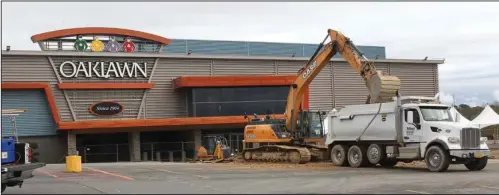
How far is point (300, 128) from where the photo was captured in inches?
1041

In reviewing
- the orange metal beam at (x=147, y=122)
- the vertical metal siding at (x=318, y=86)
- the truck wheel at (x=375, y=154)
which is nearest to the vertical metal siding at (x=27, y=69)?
the orange metal beam at (x=147, y=122)

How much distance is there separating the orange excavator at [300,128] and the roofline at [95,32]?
18151 mm

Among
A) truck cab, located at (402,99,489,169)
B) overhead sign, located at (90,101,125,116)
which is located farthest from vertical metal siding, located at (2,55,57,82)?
truck cab, located at (402,99,489,169)

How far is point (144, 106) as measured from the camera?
43219 millimetres

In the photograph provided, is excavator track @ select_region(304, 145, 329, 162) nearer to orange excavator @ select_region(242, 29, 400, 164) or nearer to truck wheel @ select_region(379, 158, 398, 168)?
orange excavator @ select_region(242, 29, 400, 164)

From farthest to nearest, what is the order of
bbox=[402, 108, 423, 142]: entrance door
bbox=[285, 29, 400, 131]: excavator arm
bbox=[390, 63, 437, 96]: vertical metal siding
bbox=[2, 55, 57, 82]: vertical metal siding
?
bbox=[390, 63, 437, 96]: vertical metal siding → bbox=[2, 55, 57, 82]: vertical metal siding → bbox=[285, 29, 400, 131]: excavator arm → bbox=[402, 108, 423, 142]: entrance door

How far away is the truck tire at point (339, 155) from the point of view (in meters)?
23.6

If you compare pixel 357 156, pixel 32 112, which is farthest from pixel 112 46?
pixel 357 156

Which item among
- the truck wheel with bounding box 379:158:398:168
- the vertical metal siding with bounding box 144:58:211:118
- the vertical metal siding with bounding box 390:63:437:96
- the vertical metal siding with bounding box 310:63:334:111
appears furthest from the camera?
the vertical metal siding with bounding box 390:63:437:96

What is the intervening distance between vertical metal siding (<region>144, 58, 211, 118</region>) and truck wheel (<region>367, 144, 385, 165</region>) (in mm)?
24062

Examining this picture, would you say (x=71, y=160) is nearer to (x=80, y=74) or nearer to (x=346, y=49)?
(x=346, y=49)

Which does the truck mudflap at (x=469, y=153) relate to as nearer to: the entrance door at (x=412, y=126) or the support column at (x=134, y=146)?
the entrance door at (x=412, y=126)

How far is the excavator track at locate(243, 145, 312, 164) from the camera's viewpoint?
24.7m

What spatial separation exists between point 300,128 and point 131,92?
20091 millimetres
